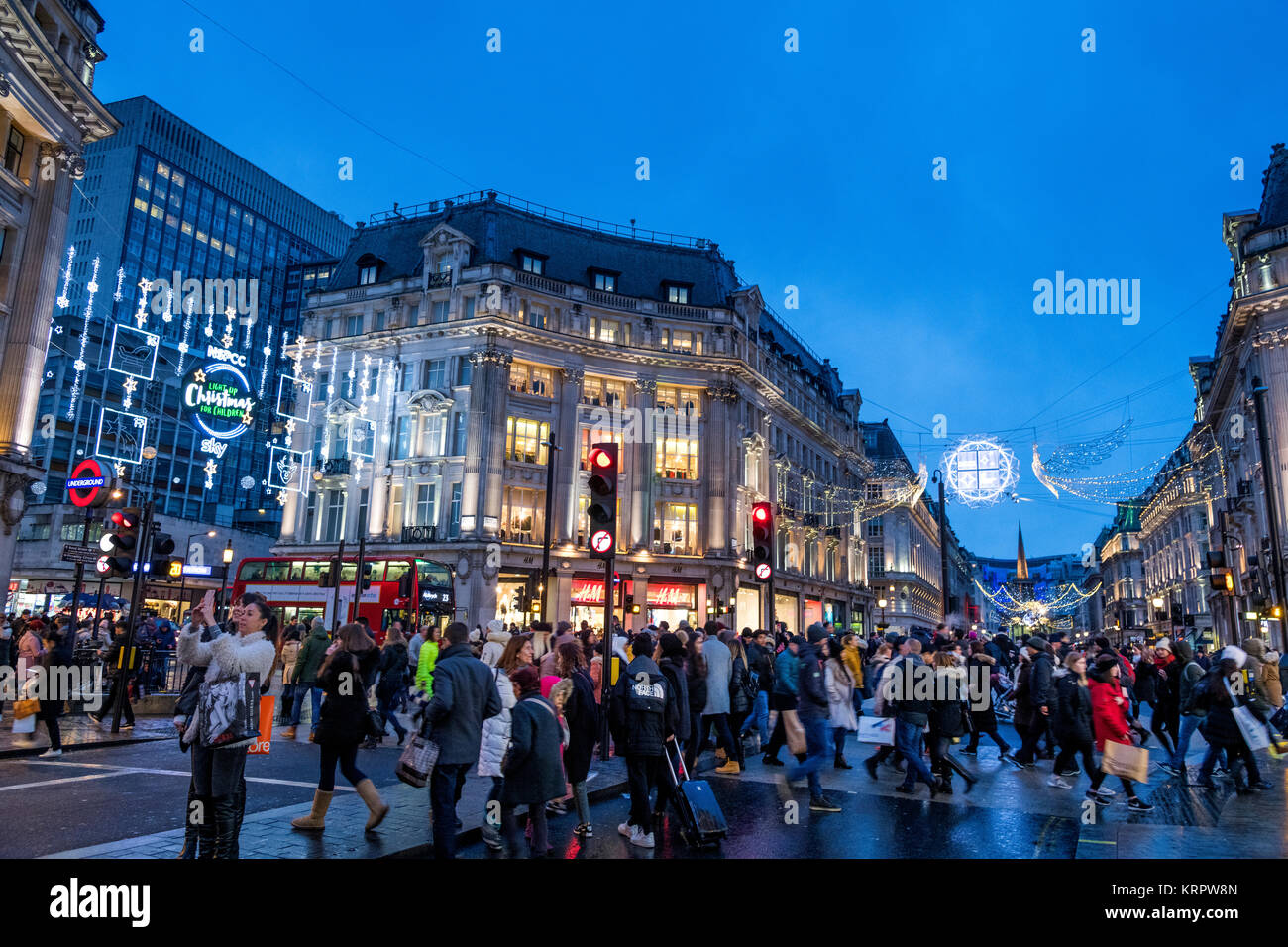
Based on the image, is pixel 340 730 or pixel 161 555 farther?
pixel 161 555

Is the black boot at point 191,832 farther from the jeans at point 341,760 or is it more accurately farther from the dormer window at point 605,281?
the dormer window at point 605,281

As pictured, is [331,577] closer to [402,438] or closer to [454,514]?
[454,514]

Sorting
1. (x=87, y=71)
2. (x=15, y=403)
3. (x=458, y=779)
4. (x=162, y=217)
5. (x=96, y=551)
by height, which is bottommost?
(x=458, y=779)

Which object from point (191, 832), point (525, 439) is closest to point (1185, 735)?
point (191, 832)

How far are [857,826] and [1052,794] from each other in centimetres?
400

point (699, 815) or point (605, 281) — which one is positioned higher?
point (605, 281)

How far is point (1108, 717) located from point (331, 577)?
2436 cm

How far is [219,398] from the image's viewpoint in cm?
2545

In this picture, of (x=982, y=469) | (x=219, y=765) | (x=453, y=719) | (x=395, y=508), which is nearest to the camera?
(x=219, y=765)

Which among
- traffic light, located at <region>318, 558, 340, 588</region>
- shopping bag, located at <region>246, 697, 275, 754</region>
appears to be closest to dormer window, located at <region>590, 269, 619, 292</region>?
traffic light, located at <region>318, 558, 340, 588</region>

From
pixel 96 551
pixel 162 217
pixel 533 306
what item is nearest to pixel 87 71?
pixel 96 551

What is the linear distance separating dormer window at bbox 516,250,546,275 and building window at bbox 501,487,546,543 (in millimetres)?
13040

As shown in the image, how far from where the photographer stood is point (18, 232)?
24.7 metres
